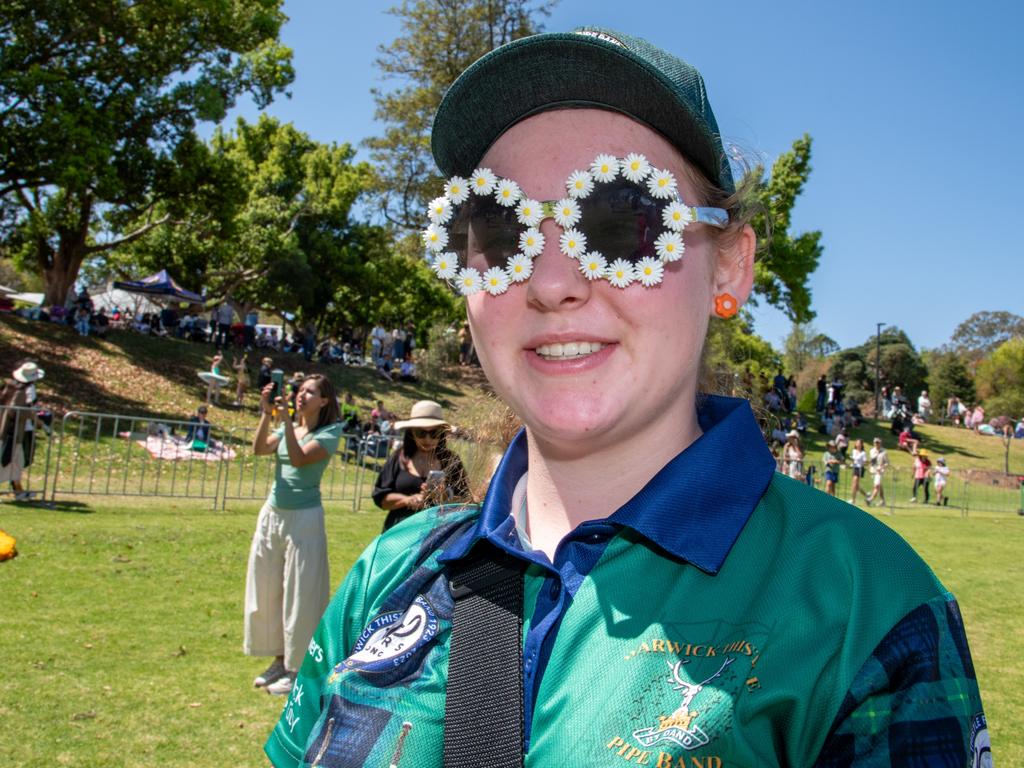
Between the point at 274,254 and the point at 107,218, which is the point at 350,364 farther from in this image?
the point at 107,218

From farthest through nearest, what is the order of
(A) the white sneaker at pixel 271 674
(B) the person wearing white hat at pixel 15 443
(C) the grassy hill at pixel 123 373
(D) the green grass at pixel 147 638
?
(C) the grassy hill at pixel 123 373 < (B) the person wearing white hat at pixel 15 443 < (A) the white sneaker at pixel 271 674 < (D) the green grass at pixel 147 638

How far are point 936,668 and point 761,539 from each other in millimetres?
316

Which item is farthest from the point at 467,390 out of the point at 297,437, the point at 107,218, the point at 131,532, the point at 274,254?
the point at 297,437

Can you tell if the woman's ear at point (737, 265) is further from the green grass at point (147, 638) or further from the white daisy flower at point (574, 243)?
the green grass at point (147, 638)

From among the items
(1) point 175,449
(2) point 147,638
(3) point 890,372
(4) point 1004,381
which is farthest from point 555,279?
(3) point 890,372

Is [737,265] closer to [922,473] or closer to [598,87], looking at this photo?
[598,87]

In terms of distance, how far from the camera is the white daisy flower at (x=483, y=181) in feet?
5.51

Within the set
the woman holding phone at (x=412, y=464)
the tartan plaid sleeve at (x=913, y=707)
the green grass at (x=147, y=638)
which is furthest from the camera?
the woman holding phone at (x=412, y=464)

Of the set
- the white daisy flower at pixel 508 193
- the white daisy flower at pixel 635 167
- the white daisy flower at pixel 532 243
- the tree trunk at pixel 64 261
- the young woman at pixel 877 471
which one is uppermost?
the tree trunk at pixel 64 261

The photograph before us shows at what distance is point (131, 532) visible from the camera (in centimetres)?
1065

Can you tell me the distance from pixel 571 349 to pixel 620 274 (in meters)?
0.16

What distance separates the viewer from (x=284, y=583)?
6.71 metres

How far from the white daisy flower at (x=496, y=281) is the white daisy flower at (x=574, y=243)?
121mm

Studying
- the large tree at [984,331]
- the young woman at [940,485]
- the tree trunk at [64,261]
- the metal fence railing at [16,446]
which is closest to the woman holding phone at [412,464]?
the metal fence railing at [16,446]
